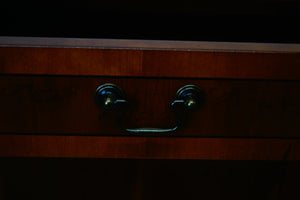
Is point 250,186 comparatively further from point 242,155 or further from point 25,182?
point 25,182

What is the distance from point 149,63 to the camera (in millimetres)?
323

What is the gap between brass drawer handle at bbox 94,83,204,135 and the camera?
1.06ft

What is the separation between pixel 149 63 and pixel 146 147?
0.10m

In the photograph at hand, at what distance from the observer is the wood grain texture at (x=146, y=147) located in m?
0.35

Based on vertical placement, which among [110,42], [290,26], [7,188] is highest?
[290,26]

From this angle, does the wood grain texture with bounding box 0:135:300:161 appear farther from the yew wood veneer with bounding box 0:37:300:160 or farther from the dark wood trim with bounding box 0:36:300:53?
the dark wood trim with bounding box 0:36:300:53

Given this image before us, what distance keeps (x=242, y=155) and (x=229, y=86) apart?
9 cm

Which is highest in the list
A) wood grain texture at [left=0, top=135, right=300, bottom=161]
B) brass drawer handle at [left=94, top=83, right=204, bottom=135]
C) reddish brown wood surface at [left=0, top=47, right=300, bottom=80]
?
reddish brown wood surface at [left=0, top=47, right=300, bottom=80]

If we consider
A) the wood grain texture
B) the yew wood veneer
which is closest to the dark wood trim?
the yew wood veneer

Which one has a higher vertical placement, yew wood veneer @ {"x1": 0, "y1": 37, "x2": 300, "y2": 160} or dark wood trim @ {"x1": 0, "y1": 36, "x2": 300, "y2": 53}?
dark wood trim @ {"x1": 0, "y1": 36, "x2": 300, "y2": 53}

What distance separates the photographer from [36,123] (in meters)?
0.34

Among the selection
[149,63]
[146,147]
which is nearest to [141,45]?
[149,63]

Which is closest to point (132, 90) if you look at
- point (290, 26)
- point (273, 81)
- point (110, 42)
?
point (110, 42)

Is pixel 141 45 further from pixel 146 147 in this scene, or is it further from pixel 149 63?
pixel 146 147
